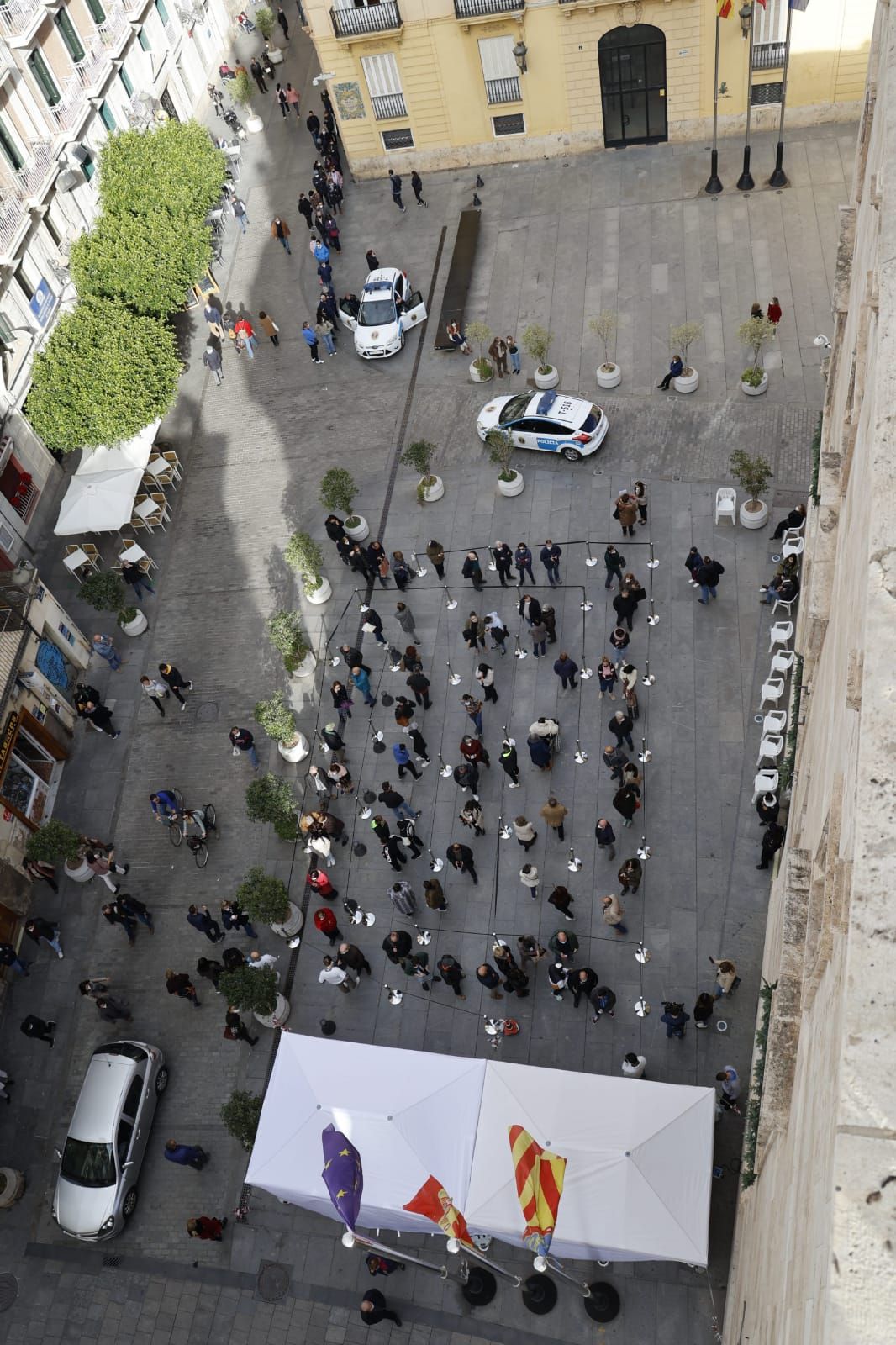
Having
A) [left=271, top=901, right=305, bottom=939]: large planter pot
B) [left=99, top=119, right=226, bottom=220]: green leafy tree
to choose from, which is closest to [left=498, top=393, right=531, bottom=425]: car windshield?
[left=99, top=119, right=226, bottom=220]: green leafy tree

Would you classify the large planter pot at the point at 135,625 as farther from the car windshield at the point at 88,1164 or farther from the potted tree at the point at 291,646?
the car windshield at the point at 88,1164

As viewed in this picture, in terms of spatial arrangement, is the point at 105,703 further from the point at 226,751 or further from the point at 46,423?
the point at 46,423

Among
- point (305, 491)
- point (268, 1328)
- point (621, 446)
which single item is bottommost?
point (268, 1328)

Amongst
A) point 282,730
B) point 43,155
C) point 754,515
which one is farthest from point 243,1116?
point 43,155

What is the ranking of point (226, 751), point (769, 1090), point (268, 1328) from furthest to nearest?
point (226, 751) → point (268, 1328) → point (769, 1090)

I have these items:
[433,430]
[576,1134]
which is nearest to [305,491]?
[433,430]
